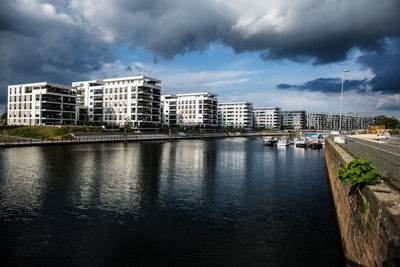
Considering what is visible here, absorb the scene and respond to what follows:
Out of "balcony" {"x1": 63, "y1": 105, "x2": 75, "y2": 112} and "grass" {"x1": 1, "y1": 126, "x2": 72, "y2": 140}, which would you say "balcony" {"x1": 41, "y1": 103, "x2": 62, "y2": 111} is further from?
"grass" {"x1": 1, "y1": 126, "x2": 72, "y2": 140}

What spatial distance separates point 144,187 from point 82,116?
403ft

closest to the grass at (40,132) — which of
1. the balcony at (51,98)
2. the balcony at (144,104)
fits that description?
the balcony at (51,98)

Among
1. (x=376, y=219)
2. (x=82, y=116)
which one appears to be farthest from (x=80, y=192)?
(x=82, y=116)

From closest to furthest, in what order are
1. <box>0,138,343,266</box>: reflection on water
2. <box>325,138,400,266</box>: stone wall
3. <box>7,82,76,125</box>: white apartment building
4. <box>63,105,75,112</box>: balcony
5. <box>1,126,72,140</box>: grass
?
1. <box>325,138,400,266</box>: stone wall
2. <box>0,138,343,266</box>: reflection on water
3. <box>1,126,72,140</box>: grass
4. <box>7,82,76,125</box>: white apartment building
5. <box>63,105,75,112</box>: balcony

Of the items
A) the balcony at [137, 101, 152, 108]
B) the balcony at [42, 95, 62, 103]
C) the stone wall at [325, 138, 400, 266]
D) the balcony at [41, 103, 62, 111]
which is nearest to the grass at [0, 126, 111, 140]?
the balcony at [41, 103, 62, 111]

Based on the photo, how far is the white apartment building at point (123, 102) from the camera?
440 ft

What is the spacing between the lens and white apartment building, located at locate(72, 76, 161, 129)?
13425 cm

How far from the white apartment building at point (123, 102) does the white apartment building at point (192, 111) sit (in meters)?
45.2

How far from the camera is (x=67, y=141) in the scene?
89875 millimetres

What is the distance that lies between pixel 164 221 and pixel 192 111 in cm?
17167

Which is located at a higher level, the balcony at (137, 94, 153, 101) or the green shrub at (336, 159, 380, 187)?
the balcony at (137, 94, 153, 101)

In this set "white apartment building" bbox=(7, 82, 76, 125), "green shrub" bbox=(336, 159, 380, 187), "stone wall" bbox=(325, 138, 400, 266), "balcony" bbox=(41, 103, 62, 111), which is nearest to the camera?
"stone wall" bbox=(325, 138, 400, 266)

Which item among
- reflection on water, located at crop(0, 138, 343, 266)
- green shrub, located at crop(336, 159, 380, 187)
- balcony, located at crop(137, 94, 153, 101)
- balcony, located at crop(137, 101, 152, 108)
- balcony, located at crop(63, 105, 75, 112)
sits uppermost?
balcony, located at crop(137, 94, 153, 101)

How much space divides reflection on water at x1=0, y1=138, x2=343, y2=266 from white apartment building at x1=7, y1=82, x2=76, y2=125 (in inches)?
3727
